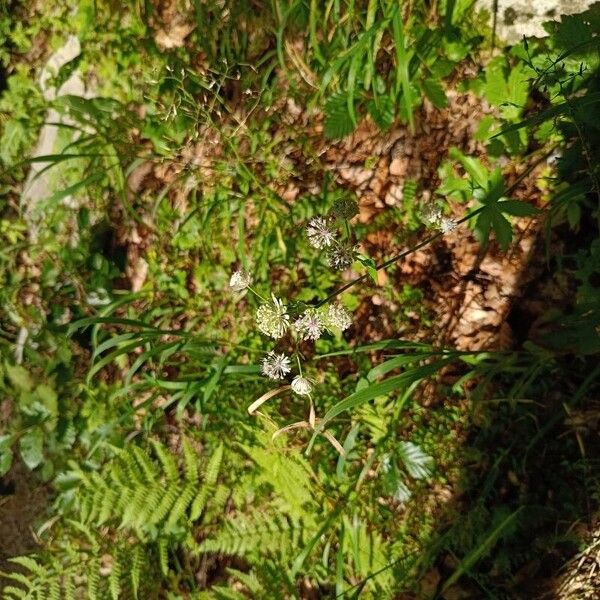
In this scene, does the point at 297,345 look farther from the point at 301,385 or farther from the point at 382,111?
the point at 382,111

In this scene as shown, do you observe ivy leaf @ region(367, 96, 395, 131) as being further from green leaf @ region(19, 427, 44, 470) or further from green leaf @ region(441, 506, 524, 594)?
green leaf @ region(19, 427, 44, 470)

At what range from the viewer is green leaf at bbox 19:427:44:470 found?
9.94 ft

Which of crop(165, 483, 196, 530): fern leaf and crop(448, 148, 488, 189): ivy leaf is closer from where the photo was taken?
crop(448, 148, 488, 189): ivy leaf

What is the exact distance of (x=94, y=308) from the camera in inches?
126

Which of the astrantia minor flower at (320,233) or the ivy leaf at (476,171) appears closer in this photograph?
the astrantia minor flower at (320,233)

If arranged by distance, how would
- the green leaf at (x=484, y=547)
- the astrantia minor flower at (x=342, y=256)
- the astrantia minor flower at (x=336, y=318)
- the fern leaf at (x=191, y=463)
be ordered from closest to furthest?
the astrantia minor flower at (x=342, y=256) → the astrantia minor flower at (x=336, y=318) → the green leaf at (x=484, y=547) → the fern leaf at (x=191, y=463)

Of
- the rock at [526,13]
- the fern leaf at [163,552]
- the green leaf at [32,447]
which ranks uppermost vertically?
the rock at [526,13]

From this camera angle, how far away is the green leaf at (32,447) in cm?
303

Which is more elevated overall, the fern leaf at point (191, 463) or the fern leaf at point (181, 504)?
the fern leaf at point (191, 463)

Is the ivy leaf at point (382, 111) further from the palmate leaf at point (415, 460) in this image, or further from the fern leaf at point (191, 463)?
the fern leaf at point (191, 463)

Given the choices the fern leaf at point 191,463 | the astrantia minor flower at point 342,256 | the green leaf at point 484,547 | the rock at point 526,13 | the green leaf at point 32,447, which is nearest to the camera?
the astrantia minor flower at point 342,256

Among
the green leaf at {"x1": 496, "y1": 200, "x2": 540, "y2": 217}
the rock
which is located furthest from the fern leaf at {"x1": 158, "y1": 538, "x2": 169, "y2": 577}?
the rock

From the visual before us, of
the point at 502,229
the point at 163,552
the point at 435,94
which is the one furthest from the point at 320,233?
the point at 163,552

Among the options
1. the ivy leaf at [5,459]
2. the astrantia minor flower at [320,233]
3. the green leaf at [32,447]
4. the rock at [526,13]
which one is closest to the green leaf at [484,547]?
the astrantia minor flower at [320,233]
